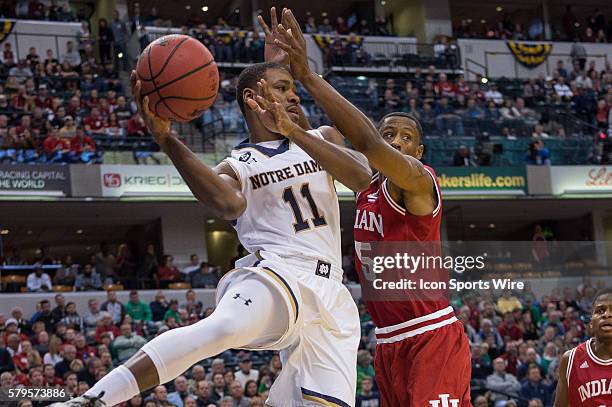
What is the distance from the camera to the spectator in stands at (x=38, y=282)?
20406 mm

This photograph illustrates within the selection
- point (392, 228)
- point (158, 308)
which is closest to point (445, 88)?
point (158, 308)

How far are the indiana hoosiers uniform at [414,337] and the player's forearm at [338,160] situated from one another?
2.96 feet

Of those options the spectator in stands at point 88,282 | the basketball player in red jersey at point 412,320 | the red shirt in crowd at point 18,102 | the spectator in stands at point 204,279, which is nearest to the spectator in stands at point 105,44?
the red shirt in crowd at point 18,102

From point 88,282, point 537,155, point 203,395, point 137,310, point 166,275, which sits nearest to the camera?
point 203,395

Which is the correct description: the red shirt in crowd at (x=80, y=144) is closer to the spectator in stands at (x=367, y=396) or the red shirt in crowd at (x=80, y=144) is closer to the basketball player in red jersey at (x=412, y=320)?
the spectator in stands at (x=367, y=396)

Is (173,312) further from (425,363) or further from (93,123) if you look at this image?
(425,363)

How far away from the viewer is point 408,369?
6535 mm

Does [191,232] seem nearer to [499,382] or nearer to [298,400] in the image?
[499,382]

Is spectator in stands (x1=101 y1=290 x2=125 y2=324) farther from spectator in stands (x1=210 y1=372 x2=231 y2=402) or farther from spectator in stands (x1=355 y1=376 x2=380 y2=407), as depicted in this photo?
spectator in stands (x1=355 y1=376 x2=380 y2=407)

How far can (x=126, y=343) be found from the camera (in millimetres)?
15992

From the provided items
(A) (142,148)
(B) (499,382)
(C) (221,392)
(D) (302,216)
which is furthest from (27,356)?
(D) (302,216)

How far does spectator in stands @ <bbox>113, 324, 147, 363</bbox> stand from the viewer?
1584 centimetres

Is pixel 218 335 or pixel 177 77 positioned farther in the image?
pixel 177 77

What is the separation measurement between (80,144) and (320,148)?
58.0 feet
